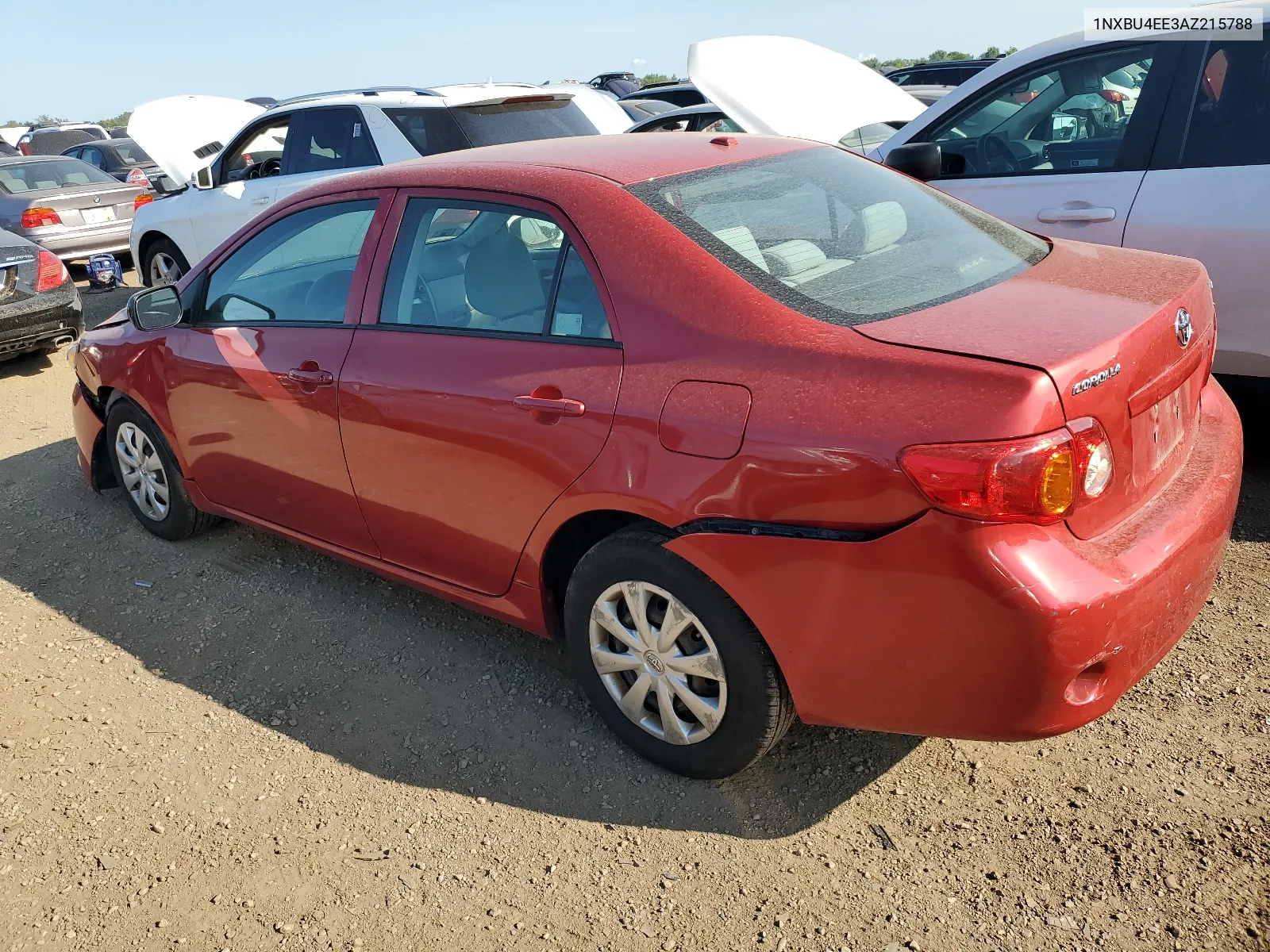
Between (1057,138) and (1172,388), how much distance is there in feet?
8.05

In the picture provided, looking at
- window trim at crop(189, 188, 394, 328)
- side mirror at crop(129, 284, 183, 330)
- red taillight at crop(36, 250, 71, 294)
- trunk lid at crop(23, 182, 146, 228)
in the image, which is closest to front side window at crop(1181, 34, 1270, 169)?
window trim at crop(189, 188, 394, 328)

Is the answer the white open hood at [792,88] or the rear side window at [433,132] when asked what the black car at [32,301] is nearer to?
the rear side window at [433,132]

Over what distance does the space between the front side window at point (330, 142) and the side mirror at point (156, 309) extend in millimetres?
3009

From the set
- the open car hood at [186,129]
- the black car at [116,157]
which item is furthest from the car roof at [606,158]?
the black car at [116,157]

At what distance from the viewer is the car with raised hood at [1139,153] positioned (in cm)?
405

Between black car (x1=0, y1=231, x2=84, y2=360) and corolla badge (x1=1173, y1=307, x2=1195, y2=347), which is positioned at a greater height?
corolla badge (x1=1173, y1=307, x2=1195, y2=347)

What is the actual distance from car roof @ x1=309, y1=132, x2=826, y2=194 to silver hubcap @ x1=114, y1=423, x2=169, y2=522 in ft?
5.17

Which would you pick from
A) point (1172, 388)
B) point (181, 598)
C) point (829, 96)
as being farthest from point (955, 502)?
point (829, 96)

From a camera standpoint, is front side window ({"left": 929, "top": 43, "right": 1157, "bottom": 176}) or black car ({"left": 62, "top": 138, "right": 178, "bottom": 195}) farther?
black car ({"left": 62, "top": 138, "right": 178, "bottom": 195})

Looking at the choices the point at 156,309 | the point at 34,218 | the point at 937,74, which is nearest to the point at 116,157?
the point at 34,218

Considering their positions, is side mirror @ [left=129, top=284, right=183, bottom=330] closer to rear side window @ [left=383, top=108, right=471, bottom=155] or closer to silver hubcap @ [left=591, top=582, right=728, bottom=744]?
silver hubcap @ [left=591, top=582, right=728, bottom=744]

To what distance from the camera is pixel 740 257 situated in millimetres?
2699

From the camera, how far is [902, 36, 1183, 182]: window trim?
4.27 meters

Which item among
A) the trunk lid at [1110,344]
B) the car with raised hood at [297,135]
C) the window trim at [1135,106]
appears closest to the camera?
the trunk lid at [1110,344]
